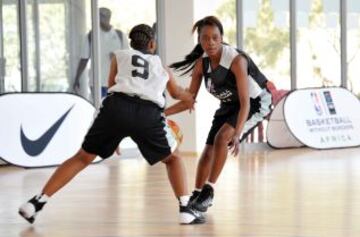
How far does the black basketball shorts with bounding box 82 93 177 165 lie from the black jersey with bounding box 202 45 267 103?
0.48 meters

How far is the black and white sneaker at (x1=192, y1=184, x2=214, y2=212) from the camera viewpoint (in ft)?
15.4

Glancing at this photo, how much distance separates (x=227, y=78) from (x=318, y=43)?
679cm

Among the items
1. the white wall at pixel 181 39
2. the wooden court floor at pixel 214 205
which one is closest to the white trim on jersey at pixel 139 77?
the wooden court floor at pixel 214 205

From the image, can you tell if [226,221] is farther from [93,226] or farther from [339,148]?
[339,148]

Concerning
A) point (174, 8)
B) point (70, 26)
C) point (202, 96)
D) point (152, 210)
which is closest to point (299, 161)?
point (202, 96)

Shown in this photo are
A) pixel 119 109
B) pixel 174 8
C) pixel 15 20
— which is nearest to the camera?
pixel 119 109

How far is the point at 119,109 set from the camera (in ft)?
14.5

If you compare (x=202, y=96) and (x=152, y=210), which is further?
(x=202, y=96)

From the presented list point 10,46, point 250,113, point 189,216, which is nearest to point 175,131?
point 250,113

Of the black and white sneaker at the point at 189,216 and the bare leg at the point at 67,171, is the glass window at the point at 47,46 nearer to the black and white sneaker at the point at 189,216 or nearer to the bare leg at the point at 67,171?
the bare leg at the point at 67,171

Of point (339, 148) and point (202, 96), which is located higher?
point (202, 96)

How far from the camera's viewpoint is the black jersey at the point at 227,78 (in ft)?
15.6

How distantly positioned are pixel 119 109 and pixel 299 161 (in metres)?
4.64

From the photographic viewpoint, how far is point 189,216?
4.54m
